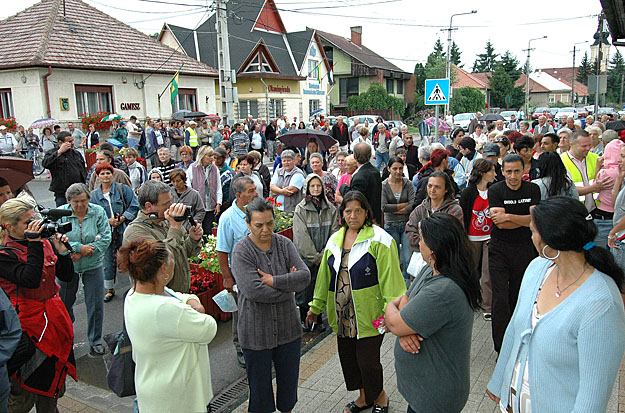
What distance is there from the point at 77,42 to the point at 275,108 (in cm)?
1933

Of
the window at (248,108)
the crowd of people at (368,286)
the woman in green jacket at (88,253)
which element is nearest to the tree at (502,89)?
the window at (248,108)

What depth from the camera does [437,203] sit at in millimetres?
5352

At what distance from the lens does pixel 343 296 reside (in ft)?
13.3

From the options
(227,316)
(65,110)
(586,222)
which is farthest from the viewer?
(65,110)

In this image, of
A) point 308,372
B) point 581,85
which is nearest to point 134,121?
point 308,372

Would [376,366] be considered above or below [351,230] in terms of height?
below

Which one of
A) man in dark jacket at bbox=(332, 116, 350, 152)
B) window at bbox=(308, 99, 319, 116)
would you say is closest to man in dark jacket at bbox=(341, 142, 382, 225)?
man in dark jacket at bbox=(332, 116, 350, 152)

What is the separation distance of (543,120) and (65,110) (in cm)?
1970

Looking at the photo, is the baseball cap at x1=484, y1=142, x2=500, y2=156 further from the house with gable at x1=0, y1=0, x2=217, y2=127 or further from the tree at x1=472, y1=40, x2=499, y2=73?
the tree at x1=472, y1=40, x2=499, y2=73

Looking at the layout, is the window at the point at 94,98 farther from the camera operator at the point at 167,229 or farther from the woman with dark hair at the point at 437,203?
the woman with dark hair at the point at 437,203

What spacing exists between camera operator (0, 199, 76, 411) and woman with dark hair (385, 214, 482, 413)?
2.66 m

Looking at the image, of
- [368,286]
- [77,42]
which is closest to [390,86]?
[77,42]

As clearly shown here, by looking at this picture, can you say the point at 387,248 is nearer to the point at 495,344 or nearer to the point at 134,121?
the point at 495,344

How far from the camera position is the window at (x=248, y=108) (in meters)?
39.0
